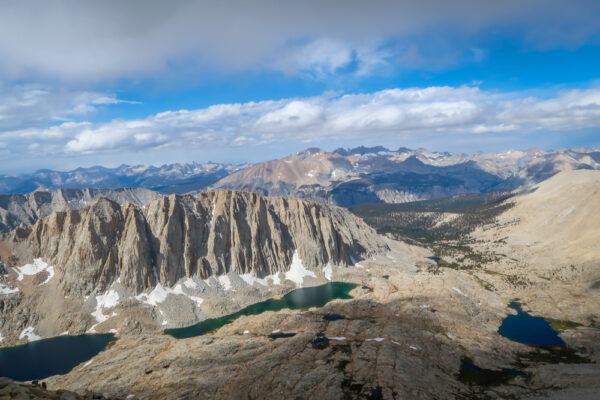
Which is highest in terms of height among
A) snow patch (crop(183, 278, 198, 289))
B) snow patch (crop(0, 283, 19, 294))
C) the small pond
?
snow patch (crop(0, 283, 19, 294))

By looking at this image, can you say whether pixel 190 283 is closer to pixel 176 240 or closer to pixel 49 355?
pixel 176 240

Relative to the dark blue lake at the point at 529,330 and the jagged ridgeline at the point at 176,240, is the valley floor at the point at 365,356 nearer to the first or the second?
the dark blue lake at the point at 529,330

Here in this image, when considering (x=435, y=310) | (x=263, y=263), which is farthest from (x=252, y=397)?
(x=263, y=263)

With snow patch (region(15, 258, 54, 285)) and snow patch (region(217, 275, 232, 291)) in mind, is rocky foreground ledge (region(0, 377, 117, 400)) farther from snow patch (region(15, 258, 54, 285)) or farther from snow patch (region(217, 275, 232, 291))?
snow patch (region(15, 258, 54, 285))

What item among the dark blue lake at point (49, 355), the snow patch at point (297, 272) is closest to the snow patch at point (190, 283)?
the dark blue lake at point (49, 355)


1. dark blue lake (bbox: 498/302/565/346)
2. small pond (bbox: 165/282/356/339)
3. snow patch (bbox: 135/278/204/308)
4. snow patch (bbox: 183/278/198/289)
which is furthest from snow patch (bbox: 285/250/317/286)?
dark blue lake (bbox: 498/302/565/346)
